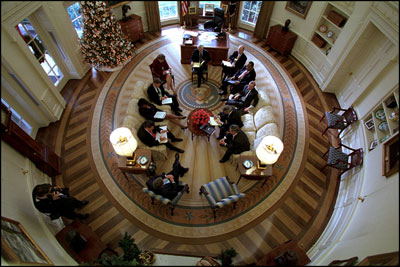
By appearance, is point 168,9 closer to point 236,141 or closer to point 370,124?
point 236,141

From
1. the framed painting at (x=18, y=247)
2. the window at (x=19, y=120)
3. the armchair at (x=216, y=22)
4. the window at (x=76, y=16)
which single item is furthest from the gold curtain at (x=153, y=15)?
the framed painting at (x=18, y=247)

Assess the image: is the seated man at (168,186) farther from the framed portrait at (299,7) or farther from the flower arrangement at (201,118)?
the framed portrait at (299,7)

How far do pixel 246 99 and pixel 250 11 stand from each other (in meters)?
5.21

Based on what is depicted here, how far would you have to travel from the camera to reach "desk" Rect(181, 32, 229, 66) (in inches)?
304

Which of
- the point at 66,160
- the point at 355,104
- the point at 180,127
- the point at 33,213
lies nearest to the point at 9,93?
the point at 66,160

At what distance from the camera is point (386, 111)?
171 inches

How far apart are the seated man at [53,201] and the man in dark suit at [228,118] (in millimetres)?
3777

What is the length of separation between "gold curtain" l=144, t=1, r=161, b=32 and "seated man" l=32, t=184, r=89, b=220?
7.57 m

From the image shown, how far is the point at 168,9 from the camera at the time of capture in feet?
31.3

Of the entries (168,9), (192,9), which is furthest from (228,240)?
(168,9)

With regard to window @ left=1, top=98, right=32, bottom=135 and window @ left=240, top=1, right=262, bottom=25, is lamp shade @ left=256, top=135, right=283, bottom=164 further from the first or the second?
window @ left=240, top=1, right=262, bottom=25

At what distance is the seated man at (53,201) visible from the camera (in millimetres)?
3846

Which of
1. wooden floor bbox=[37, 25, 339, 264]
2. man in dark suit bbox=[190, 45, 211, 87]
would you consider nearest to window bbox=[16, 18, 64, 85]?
wooden floor bbox=[37, 25, 339, 264]

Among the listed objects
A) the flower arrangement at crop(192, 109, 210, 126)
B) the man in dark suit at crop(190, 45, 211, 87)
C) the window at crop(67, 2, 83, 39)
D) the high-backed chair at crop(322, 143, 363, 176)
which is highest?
the window at crop(67, 2, 83, 39)
